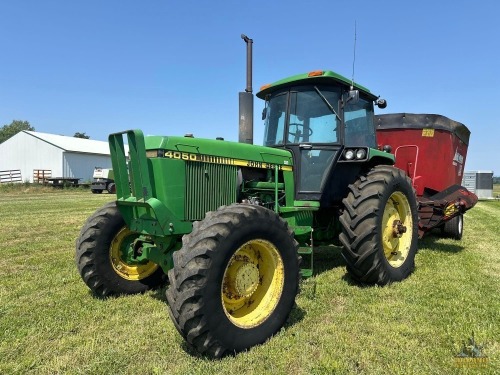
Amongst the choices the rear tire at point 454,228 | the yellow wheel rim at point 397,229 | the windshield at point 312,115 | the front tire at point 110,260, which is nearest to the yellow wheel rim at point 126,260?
the front tire at point 110,260

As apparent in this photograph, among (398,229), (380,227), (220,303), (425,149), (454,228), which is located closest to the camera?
(220,303)

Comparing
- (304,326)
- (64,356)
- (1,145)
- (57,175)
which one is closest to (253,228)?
(304,326)

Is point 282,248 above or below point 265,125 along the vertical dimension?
below

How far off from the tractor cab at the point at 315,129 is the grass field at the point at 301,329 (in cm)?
130

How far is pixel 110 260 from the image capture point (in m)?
4.45

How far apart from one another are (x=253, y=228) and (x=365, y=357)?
1.26 m

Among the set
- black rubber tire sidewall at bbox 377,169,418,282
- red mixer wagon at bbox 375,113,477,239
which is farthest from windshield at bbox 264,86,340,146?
red mixer wagon at bbox 375,113,477,239

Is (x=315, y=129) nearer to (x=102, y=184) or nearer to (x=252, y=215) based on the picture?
(x=252, y=215)

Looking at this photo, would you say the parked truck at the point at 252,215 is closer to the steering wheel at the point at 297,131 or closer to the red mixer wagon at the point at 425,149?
the steering wheel at the point at 297,131

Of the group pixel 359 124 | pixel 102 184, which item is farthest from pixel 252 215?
pixel 102 184

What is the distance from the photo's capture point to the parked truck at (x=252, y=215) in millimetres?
3035

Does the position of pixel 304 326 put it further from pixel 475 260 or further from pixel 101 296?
pixel 475 260

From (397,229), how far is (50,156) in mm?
42508

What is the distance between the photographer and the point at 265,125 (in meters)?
5.45
